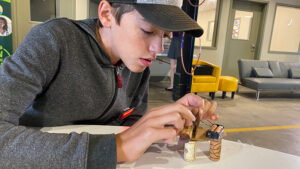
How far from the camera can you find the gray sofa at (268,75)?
171 inches

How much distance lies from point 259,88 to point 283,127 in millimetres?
1493

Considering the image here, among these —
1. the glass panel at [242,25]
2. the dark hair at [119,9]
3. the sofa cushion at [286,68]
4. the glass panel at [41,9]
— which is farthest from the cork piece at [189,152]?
the glass panel at [242,25]

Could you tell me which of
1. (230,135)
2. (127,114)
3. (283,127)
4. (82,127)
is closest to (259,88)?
(283,127)

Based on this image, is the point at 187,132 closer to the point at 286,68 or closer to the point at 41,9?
the point at 41,9

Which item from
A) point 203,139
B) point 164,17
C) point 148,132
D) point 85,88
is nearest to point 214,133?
point 203,139

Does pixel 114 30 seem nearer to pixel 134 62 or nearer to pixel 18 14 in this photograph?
pixel 134 62

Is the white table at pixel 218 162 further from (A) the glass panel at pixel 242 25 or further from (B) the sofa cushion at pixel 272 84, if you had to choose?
(A) the glass panel at pixel 242 25

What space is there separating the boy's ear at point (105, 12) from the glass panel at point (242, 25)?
5703 mm

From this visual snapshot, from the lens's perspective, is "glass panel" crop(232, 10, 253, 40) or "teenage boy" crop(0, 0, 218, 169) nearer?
"teenage boy" crop(0, 0, 218, 169)

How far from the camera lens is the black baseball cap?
0.56m

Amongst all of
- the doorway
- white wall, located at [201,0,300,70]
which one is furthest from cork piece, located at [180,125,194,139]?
the doorway

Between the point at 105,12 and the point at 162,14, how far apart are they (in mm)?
237

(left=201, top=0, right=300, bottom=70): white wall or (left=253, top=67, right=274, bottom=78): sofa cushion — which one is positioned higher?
(left=201, top=0, right=300, bottom=70): white wall

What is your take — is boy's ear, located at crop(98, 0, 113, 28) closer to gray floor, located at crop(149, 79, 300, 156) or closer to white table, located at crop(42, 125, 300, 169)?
white table, located at crop(42, 125, 300, 169)
